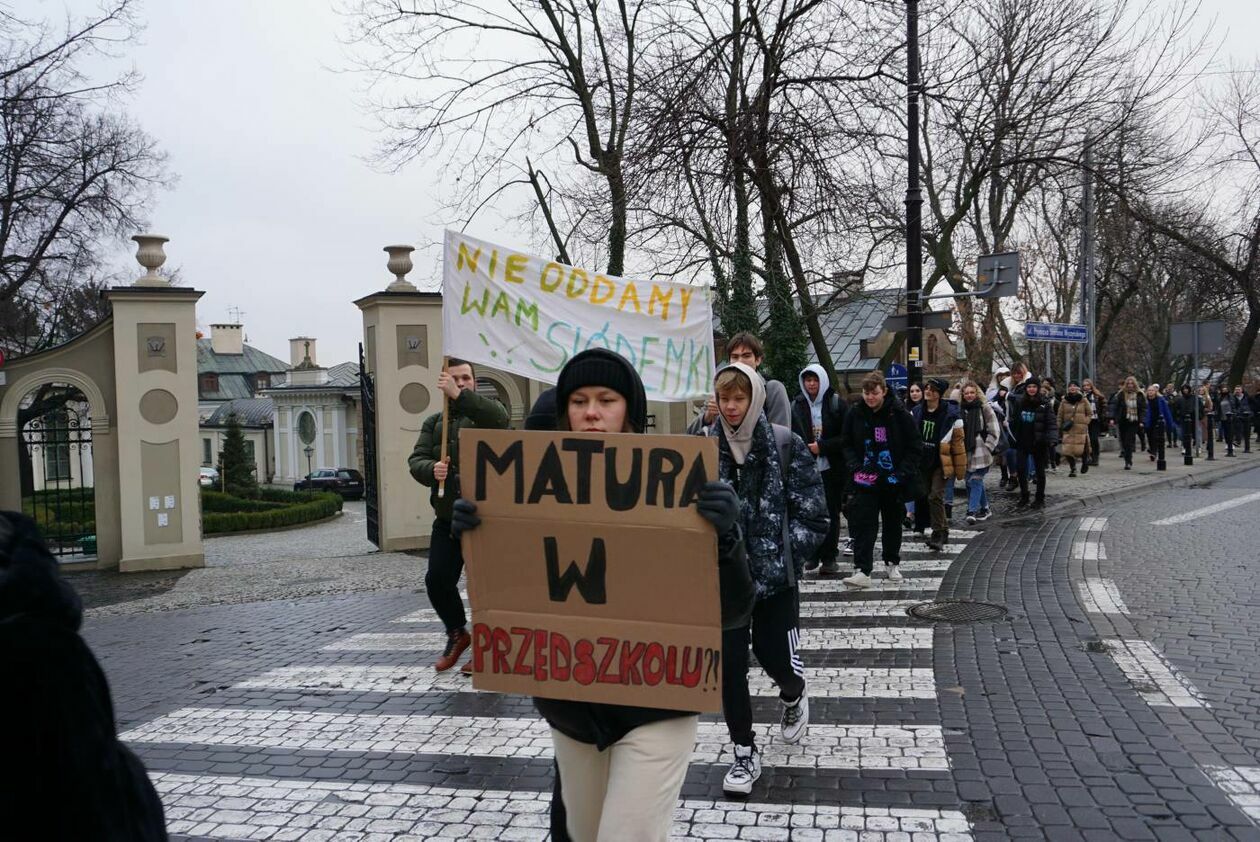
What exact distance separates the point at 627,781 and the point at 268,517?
3254 centimetres

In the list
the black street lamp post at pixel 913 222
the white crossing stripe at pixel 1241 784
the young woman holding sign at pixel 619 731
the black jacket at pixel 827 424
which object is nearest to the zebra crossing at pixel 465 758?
the white crossing stripe at pixel 1241 784

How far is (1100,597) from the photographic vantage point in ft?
28.1

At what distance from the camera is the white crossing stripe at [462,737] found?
495 centimetres

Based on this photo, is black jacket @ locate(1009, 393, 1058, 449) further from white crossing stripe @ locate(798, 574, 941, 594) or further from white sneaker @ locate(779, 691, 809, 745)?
white sneaker @ locate(779, 691, 809, 745)

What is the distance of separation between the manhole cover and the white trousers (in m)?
5.60

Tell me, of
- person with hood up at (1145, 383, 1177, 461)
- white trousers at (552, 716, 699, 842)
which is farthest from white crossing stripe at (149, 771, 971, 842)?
person with hood up at (1145, 383, 1177, 461)

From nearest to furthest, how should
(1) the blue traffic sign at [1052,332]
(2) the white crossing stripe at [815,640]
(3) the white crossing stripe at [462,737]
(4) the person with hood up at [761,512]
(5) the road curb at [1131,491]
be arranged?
(4) the person with hood up at [761,512], (3) the white crossing stripe at [462,737], (2) the white crossing stripe at [815,640], (5) the road curb at [1131,491], (1) the blue traffic sign at [1052,332]

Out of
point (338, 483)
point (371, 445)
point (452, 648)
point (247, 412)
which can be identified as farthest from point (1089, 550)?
point (247, 412)

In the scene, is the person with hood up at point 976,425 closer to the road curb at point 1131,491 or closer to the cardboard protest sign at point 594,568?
the road curb at point 1131,491

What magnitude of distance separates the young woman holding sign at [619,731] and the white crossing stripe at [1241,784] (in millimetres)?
2618

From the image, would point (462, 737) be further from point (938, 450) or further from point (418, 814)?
point (938, 450)

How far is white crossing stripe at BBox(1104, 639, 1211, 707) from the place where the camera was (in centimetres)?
565

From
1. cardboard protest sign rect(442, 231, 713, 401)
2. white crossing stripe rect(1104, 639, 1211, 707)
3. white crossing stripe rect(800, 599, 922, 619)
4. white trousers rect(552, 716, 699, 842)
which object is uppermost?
cardboard protest sign rect(442, 231, 713, 401)

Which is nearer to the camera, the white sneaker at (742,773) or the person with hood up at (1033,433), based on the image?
the white sneaker at (742,773)
